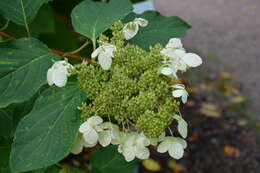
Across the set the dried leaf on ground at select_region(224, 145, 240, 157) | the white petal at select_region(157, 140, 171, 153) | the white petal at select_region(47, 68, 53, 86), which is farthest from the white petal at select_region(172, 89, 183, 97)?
the dried leaf on ground at select_region(224, 145, 240, 157)

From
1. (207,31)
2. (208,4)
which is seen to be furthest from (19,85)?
(208,4)

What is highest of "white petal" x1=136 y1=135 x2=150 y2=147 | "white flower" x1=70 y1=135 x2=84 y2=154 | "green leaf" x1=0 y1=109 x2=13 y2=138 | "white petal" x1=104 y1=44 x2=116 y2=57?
"white petal" x1=104 y1=44 x2=116 y2=57

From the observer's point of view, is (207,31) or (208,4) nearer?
(207,31)

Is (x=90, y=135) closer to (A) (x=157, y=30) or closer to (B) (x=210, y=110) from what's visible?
(A) (x=157, y=30)

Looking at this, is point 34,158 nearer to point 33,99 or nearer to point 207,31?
point 33,99

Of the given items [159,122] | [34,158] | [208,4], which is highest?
[159,122]

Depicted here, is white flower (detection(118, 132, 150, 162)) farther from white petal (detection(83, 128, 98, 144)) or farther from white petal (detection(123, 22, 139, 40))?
white petal (detection(123, 22, 139, 40))
